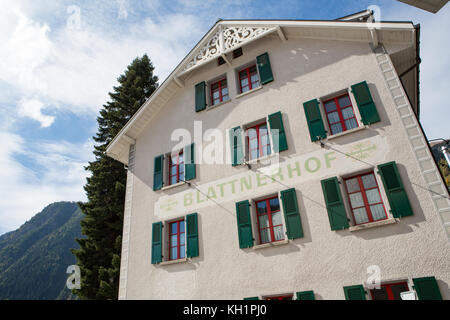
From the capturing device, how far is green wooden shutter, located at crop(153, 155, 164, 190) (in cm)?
1273

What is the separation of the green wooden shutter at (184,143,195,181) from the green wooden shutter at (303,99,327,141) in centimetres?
471

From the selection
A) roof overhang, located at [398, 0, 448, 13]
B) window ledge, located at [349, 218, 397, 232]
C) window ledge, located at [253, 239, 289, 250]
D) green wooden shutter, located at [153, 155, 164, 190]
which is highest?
green wooden shutter, located at [153, 155, 164, 190]

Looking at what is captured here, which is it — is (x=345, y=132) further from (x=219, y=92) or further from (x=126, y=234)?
(x=126, y=234)

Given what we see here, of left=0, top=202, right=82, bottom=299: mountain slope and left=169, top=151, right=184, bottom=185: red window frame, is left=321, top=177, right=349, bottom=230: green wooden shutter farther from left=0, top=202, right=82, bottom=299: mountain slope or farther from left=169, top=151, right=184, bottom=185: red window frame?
left=0, top=202, right=82, bottom=299: mountain slope

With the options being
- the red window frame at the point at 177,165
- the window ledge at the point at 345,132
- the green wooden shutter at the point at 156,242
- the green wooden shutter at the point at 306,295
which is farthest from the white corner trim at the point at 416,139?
the green wooden shutter at the point at 156,242

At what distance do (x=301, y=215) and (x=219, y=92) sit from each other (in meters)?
6.90

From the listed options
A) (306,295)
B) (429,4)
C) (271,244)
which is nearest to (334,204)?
(271,244)

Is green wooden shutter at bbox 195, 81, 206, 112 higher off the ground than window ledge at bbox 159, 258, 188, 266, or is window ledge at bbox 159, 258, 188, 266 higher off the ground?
green wooden shutter at bbox 195, 81, 206, 112

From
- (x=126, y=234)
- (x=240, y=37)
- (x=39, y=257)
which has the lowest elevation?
(x=126, y=234)

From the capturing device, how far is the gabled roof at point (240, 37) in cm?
1002

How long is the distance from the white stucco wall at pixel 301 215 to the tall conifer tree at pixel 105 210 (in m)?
6.36

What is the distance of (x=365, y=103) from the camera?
952 cm

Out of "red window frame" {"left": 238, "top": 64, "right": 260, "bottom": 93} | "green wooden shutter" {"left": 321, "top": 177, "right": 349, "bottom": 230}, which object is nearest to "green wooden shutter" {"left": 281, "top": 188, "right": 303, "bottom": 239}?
"green wooden shutter" {"left": 321, "top": 177, "right": 349, "bottom": 230}
